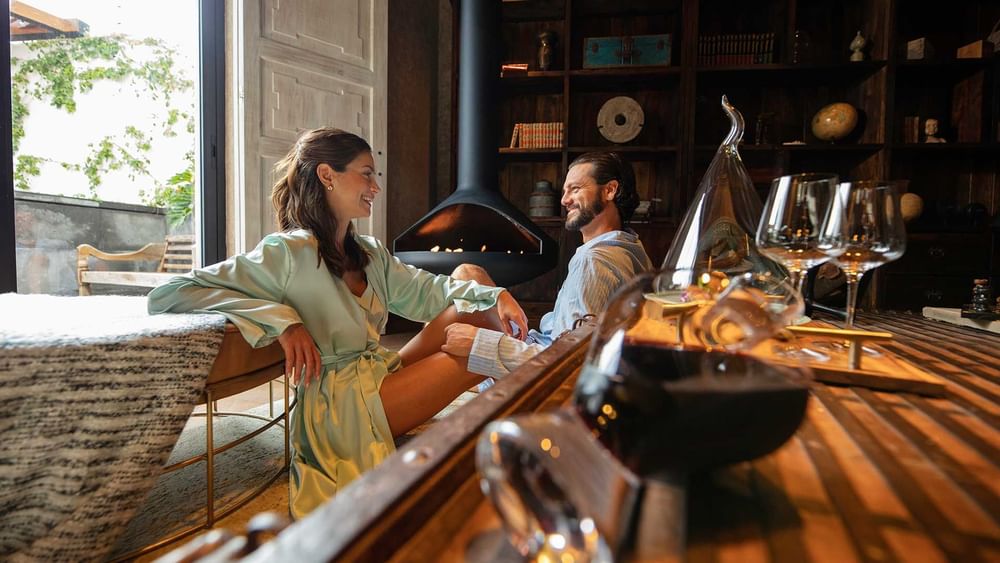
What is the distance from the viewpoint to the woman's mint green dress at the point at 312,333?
1.17 m

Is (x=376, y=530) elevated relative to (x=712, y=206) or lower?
lower

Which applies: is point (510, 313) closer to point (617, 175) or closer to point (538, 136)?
point (617, 175)

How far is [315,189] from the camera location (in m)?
1.54

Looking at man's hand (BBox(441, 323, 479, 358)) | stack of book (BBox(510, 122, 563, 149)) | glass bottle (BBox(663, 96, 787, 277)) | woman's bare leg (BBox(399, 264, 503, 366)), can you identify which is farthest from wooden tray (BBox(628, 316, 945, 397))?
stack of book (BBox(510, 122, 563, 149))

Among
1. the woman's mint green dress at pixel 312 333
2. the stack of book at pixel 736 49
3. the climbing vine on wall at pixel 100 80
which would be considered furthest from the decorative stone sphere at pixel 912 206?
the climbing vine on wall at pixel 100 80

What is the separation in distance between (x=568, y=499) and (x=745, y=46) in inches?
146

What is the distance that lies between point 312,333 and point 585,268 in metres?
0.87

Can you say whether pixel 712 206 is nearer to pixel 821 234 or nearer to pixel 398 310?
pixel 821 234

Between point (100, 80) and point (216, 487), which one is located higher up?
point (100, 80)

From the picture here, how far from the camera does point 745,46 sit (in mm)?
3211

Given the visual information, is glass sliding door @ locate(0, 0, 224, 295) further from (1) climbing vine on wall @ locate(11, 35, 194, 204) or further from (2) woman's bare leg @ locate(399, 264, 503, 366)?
(2) woman's bare leg @ locate(399, 264, 503, 366)

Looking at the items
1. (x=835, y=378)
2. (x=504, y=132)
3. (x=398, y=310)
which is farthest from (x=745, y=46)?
(x=835, y=378)

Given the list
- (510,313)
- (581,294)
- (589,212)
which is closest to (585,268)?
(581,294)

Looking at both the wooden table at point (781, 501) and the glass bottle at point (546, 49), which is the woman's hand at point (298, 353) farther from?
the glass bottle at point (546, 49)
